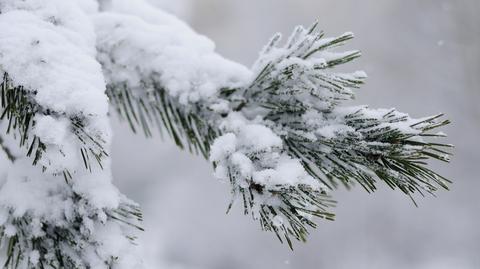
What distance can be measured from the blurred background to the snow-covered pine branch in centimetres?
692

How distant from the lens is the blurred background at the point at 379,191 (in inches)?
318

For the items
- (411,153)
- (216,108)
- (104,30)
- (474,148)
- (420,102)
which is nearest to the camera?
(411,153)

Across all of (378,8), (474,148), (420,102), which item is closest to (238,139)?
(474,148)

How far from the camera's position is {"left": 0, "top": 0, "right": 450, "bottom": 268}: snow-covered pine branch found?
0.59 m

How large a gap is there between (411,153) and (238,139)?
238 mm

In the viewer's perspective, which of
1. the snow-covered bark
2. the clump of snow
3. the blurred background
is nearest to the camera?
the snow-covered bark

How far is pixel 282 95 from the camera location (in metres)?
0.73

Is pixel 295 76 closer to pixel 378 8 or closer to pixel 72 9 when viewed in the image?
pixel 72 9

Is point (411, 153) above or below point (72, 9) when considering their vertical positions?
above

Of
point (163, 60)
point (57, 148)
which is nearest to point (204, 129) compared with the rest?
point (163, 60)

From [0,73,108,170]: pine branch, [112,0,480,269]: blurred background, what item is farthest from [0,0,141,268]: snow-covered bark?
[112,0,480,269]: blurred background

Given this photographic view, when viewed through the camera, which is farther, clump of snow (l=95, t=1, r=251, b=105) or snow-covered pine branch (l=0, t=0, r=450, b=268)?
clump of snow (l=95, t=1, r=251, b=105)

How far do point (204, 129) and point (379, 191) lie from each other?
8.24 m

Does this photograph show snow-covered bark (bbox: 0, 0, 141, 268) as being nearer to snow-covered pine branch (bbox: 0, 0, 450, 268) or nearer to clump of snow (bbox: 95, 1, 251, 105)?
snow-covered pine branch (bbox: 0, 0, 450, 268)
